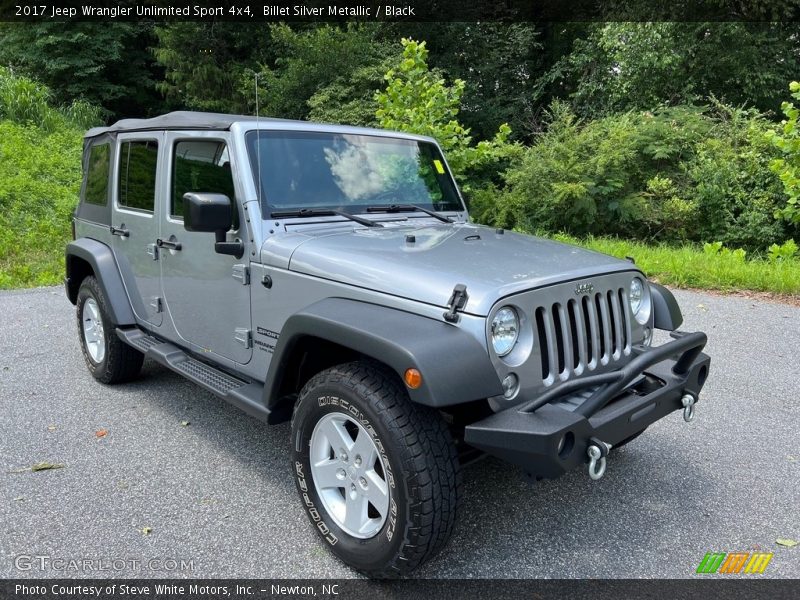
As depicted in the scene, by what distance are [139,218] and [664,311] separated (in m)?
3.26

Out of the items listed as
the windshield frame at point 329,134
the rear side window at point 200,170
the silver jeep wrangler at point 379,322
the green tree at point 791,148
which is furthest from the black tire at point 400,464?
the green tree at point 791,148

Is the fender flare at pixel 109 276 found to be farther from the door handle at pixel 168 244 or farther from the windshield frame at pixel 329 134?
the windshield frame at pixel 329 134

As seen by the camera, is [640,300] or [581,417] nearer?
[581,417]

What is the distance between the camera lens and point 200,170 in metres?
3.57

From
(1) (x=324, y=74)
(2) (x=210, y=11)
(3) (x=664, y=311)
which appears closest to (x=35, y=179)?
(1) (x=324, y=74)

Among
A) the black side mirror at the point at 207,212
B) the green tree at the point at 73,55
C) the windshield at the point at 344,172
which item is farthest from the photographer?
the green tree at the point at 73,55

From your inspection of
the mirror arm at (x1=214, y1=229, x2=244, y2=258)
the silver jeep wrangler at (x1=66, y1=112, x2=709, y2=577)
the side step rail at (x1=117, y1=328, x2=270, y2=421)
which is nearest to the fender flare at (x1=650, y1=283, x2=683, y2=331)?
the silver jeep wrangler at (x1=66, y1=112, x2=709, y2=577)

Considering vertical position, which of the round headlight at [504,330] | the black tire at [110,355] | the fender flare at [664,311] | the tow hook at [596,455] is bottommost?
the black tire at [110,355]

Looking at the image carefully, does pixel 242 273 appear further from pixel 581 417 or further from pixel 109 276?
pixel 581 417

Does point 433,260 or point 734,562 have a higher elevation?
point 433,260

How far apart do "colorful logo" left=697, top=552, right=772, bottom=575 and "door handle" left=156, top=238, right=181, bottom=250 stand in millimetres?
3147

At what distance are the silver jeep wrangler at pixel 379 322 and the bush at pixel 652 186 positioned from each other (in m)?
8.03

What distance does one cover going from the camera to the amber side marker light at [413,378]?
2180mm

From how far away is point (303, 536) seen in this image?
9.48ft
